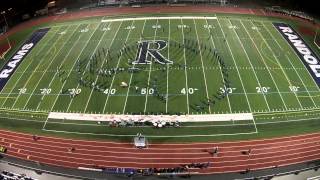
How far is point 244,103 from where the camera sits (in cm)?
4397

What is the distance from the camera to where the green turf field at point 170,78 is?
4345 centimetres

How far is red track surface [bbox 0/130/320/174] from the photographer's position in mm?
37188

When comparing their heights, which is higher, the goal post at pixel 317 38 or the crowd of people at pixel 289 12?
the crowd of people at pixel 289 12

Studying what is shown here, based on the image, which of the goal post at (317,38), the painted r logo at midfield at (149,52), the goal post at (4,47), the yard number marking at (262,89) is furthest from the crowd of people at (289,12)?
the goal post at (4,47)

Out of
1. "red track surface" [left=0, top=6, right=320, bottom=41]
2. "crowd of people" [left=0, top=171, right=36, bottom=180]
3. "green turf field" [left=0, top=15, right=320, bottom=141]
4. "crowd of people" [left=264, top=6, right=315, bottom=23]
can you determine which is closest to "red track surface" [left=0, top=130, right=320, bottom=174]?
"green turf field" [left=0, top=15, right=320, bottom=141]

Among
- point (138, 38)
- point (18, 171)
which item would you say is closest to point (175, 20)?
point (138, 38)

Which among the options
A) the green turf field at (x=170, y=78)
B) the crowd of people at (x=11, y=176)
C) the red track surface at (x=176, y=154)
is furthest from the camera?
the green turf field at (x=170, y=78)

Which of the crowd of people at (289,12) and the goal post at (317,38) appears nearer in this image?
the goal post at (317,38)

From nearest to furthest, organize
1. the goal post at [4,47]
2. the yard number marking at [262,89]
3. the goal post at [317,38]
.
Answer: the yard number marking at [262,89] → the goal post at [317,38] → the goal post at [4,47]

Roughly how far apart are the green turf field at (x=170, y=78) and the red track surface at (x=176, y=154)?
1.85 meters

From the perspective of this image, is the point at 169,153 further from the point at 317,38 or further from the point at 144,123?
the point at 317,38

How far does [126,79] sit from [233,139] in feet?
48.8

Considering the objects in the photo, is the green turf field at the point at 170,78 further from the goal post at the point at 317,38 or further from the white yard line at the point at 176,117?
the goal post at the point at 317,38

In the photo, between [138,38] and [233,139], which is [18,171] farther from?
[138,38]
